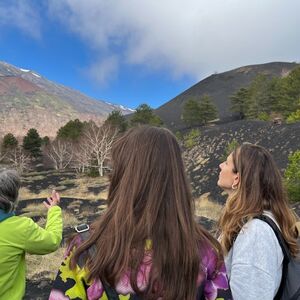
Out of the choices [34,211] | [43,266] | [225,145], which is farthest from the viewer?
[225,145]

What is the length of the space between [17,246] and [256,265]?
1.52 metres

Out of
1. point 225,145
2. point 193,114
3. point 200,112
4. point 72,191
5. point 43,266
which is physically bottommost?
point 72,191

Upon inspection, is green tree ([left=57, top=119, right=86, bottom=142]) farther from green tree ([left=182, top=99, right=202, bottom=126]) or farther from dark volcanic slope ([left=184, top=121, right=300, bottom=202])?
dark volcanic slope ([left=184, top=121, right=300, bottom=202])

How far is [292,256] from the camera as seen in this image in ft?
6.78

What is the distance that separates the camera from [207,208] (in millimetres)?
20656

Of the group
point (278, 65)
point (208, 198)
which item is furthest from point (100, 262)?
point (278, 65)

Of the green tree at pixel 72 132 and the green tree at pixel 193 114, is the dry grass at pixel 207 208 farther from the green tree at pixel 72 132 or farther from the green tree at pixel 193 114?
the green tree at pixel 72 132

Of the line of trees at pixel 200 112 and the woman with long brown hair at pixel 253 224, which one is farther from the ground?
the line of trees at pixel 200 112

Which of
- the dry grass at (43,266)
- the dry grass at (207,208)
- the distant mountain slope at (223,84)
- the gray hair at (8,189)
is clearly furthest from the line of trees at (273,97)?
the distant mountain slope at (223,84)

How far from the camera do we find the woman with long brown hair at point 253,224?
1.90m

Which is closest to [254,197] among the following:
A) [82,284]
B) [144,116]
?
[82,284]

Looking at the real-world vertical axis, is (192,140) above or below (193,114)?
below

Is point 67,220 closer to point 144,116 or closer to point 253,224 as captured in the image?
point 253,224

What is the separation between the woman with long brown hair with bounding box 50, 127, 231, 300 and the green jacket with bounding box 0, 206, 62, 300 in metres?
1.16
